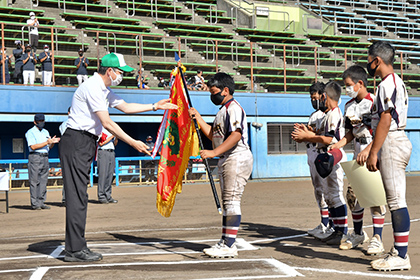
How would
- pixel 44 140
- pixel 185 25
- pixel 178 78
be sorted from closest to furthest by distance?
pixel 178 78
pixel 44 140
pixel 185 25

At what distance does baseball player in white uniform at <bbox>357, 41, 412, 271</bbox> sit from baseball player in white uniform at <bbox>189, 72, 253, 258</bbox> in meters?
1.53

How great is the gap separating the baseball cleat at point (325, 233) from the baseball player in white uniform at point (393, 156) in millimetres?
1871

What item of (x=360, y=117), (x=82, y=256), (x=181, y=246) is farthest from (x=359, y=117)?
(x=82, y=256)

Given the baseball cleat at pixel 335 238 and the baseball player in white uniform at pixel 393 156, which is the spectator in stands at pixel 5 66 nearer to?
the baseball cleat at pixel 335 238

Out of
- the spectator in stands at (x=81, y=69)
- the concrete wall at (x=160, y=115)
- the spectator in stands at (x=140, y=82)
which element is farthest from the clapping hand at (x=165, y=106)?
the spectator in stands at (x=140, y=82)

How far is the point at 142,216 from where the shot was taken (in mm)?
11086

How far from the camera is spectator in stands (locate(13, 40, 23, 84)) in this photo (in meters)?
19.3

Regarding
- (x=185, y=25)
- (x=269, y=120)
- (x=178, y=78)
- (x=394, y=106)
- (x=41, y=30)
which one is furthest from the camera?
(x=185, y=25)

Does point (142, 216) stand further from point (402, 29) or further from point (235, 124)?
point (402, 29)

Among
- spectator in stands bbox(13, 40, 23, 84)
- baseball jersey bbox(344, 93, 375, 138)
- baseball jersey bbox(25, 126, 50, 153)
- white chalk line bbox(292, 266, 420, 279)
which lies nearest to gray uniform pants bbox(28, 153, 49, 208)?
baseball jersey bbox(25, 126, 50, 153)

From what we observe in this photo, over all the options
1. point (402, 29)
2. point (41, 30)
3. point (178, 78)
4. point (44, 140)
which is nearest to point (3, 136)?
point (41, 30)

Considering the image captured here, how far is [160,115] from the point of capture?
21.6 metres

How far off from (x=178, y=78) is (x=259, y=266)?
2.76m

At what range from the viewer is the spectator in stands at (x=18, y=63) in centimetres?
1933
